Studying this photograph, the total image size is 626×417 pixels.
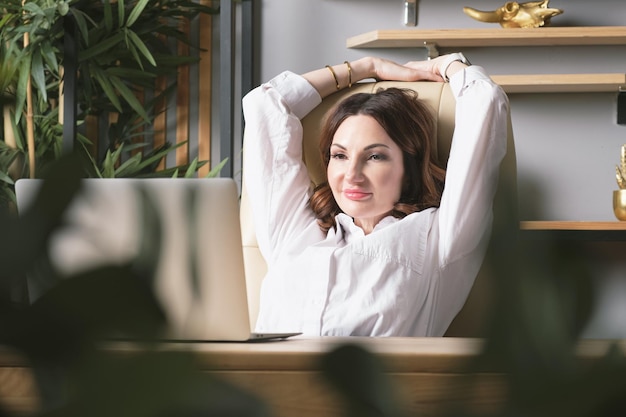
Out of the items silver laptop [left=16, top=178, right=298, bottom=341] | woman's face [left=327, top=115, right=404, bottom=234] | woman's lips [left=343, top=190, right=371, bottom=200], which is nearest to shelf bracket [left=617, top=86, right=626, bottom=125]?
woman's face [left=327, top=115, right=404, bottom=234]

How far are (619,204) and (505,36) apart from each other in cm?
Answer: 75

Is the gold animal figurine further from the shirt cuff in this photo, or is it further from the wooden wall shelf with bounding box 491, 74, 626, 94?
the shirt cuff

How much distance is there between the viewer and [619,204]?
358 cm

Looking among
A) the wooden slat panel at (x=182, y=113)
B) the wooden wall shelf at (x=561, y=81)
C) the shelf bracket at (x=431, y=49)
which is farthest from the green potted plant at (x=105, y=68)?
the wooden wall shelf at (x=561, y=81)

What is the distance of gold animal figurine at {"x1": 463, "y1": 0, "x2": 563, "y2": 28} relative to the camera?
3686 mm

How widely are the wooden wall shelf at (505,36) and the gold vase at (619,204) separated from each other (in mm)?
581

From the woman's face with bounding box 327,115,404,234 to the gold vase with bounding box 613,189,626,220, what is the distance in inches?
62.9

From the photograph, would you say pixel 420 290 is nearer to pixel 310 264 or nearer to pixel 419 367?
pixel 310 264

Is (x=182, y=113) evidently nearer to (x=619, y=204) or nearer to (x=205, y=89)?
(x=205, y=89)

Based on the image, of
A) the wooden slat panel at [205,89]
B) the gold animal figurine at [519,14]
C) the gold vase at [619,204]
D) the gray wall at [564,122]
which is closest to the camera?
A: the gold vase at [619,204]

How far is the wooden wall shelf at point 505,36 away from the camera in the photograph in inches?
142

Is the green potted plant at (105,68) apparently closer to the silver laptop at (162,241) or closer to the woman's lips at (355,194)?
the woman's lips at (355,194)

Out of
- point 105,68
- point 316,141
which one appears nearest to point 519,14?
point 316,141

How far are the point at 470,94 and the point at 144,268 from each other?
2064mm
